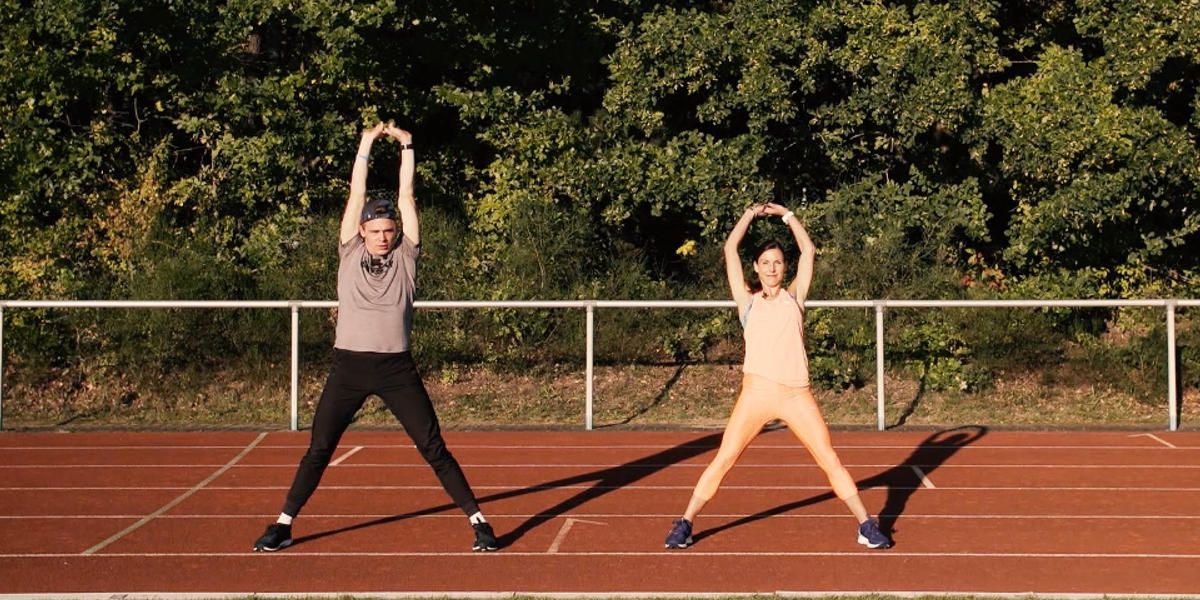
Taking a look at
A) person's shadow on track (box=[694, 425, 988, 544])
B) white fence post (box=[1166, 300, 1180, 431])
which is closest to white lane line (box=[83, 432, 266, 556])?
person's shadow on track (box=[694, 425, 988, 544])

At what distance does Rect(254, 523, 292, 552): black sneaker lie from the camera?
31.5 ft

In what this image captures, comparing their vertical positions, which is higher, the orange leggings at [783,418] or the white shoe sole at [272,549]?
the orange leggings at [783,418]

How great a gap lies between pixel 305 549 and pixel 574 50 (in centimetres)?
1322

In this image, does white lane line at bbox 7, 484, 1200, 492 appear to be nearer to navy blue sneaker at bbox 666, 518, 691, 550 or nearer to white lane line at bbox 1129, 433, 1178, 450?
navy blue sneaker at bbox 666, 518, 691, 550

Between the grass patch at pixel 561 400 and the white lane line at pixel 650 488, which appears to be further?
the grass patch at pixel 561 400

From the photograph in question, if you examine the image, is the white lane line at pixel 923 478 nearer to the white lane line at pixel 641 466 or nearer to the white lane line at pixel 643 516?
the white lane line at pixel 641 466

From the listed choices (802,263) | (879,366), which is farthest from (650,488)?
(879,366)

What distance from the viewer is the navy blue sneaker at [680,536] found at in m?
9.59

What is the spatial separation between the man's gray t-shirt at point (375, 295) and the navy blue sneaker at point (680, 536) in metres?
2.00

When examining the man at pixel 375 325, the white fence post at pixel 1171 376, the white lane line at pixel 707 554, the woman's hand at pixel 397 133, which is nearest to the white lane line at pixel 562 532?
the white lane line at pixel 707 554

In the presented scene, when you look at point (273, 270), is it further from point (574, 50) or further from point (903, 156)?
point (903, 156)

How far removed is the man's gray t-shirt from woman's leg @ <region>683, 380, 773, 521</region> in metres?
2.00

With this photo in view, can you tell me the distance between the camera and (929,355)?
62.4 ft

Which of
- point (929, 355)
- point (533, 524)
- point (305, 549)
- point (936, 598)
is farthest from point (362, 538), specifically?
point (929, 355)
